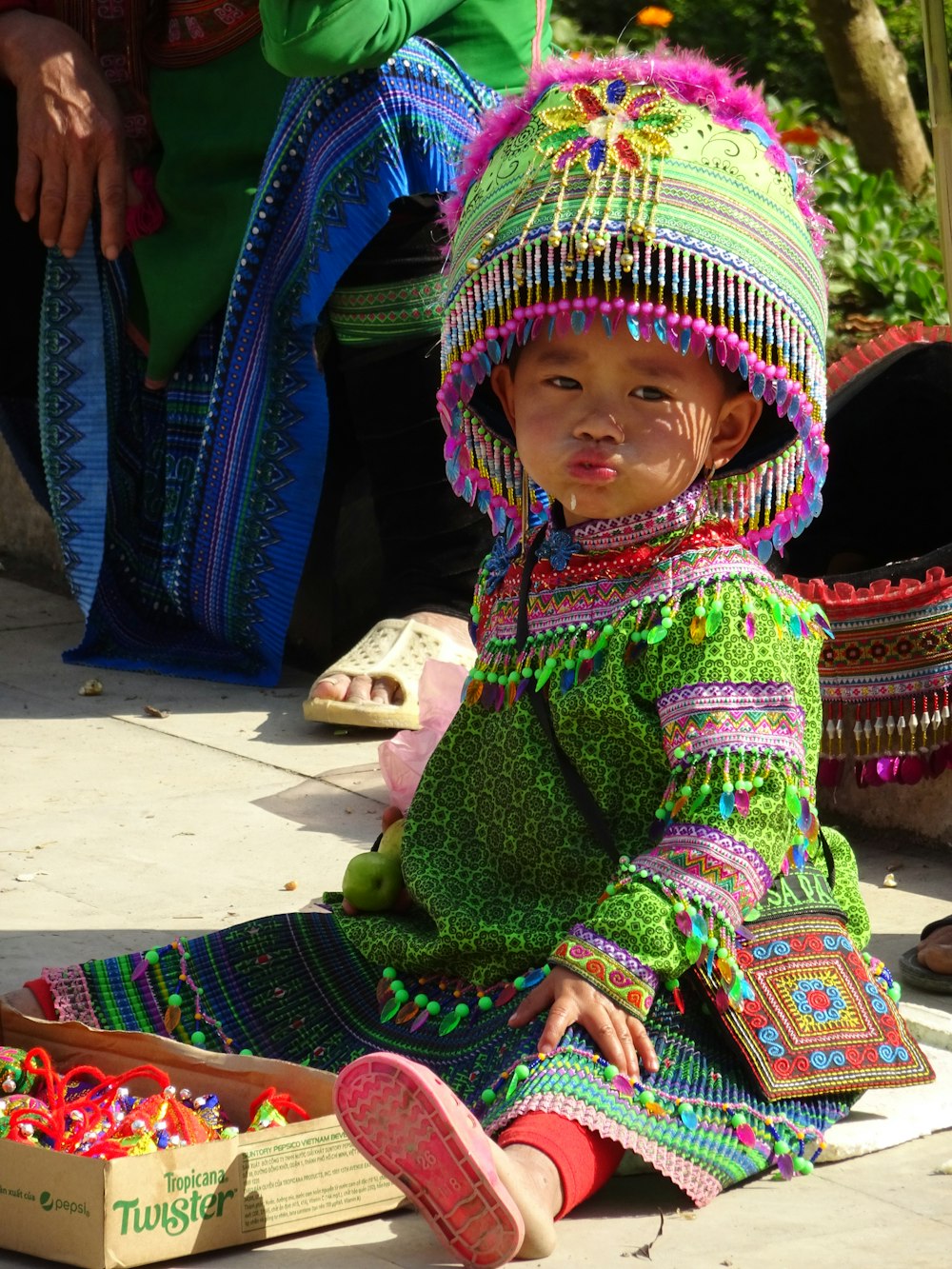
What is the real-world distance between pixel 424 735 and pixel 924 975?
0.86 meters

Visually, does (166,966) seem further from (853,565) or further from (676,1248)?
(853,565)

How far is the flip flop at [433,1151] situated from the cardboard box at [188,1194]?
0.46 ft

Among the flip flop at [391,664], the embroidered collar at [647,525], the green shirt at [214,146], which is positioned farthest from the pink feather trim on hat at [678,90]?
the green shirt at [214,146]

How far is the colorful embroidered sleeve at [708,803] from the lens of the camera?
2.39 m

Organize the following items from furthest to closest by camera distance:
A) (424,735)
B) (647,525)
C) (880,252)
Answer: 1. (880,252)
2. (424,735)
3. (647,525)

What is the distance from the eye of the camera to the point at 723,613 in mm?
2555

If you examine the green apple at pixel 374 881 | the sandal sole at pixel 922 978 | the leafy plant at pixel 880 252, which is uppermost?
the leafy plant at pixel 880 252

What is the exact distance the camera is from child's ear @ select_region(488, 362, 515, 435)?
2.77 metres

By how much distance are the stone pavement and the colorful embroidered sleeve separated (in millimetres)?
261

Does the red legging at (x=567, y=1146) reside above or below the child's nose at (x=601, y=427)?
below

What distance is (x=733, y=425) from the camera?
2.71 meters

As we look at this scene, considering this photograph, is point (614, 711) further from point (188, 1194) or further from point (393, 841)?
point (188, 1194)

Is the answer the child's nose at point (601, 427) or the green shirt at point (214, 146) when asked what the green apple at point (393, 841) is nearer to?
the child's nose at point (601, 427)

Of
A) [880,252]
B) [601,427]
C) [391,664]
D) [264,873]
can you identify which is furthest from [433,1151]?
[880,252]
